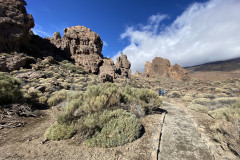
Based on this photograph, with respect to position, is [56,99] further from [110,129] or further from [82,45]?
[82,45]

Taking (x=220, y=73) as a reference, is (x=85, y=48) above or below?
above

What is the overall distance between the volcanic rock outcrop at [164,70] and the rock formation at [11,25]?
34.5m

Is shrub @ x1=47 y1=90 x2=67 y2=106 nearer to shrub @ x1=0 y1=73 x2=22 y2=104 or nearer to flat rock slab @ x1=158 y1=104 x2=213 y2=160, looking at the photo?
shrub @ x1=0 y1=73 x2=22 y2=104

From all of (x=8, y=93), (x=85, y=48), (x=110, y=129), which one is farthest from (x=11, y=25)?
(x=110, y=129)

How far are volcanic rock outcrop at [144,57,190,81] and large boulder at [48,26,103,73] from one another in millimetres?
19880

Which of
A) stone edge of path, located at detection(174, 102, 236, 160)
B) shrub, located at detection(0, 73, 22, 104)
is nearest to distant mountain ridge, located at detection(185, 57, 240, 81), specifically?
stone edge of path, located at detection(174, 102, 236, 160)

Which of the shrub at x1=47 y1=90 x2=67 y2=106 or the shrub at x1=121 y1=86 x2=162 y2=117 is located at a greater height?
the shrub at x1=47 y1=90 x2=67 y2=106

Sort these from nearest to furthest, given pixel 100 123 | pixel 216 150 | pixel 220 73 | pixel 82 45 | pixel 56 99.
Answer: pixel 216 150, pixel 100 123, pixel 56 99, pixel 82 45, pixel 220 73

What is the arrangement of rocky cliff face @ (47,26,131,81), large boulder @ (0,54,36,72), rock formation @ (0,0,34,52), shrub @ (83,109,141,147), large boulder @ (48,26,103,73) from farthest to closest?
large boulder @ (48,26,103,73) < rocky cliff face @ (47,26,131,81) < rock formation @ (0,0,34,52) < large boulder @ (0,54,36,72) < shrub @ (83,109,141,147)

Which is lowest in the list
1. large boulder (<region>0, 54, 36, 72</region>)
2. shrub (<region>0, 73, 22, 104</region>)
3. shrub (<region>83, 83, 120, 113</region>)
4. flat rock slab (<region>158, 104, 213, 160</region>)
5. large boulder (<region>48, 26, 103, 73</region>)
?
flat rock slab (<region>158, 104, 213, 160</region>)

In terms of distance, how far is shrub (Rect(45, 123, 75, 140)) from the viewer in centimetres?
320

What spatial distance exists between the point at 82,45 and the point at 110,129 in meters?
28.5

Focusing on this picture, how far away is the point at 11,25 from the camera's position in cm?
1800

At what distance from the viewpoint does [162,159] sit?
2.58m
